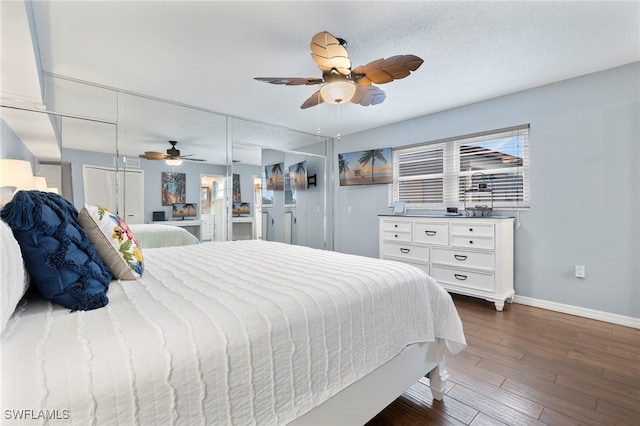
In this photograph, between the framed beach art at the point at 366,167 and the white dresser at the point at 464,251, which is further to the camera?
the framed beach art at the point at 366,167

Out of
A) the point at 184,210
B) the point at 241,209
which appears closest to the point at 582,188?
the point at 241,209

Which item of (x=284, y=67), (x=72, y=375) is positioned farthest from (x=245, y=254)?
(x=284, y=67)

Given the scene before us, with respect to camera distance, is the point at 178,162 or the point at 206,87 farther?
the point at 178,162

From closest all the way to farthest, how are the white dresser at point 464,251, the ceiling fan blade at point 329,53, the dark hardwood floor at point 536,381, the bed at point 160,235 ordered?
the dark hardwood floor at point 536,381
the ceiling fan blade at point 329,53
the white dresser at point 464,251
the bed at point 160,235

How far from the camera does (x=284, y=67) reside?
2729 millimetres

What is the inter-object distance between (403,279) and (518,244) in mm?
2712

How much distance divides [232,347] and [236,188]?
3.82 metres

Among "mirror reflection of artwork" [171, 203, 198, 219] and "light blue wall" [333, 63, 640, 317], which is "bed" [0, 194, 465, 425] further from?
"mirror reflection of artwork" [171, 203, 198, 219]

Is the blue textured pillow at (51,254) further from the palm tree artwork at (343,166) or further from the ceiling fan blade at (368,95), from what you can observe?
the palm tree artwork at (343,166)

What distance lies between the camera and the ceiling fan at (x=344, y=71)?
190cm

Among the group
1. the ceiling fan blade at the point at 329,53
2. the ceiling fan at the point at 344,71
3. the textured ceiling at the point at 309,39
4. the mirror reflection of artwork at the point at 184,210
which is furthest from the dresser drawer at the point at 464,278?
the mirror reflection of artwork at the point at 184,210

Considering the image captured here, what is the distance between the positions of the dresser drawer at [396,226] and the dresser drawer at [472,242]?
619 mm

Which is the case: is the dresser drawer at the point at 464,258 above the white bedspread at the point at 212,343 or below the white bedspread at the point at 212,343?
below

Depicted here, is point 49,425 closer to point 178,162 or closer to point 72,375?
point 72,375
